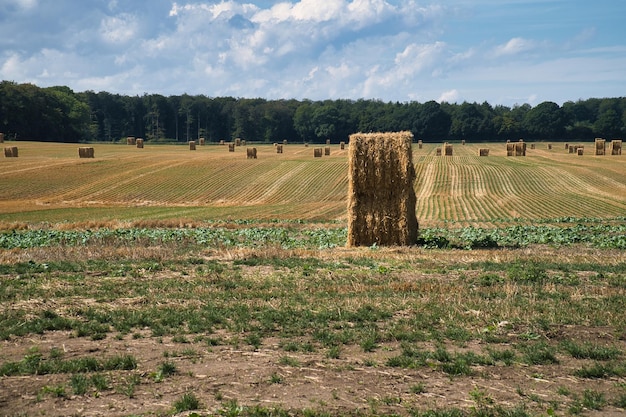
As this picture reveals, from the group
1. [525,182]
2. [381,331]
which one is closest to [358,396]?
[381,331]

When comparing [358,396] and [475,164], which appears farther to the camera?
[475,164]

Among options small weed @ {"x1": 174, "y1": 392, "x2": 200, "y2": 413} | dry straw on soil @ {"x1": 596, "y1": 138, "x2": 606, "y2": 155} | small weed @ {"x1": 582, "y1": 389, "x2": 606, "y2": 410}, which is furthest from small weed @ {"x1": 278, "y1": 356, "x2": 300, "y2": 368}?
dry straw on soil @ {"x1": 596, "y1": 138, "x2": 606, "y2": 155}

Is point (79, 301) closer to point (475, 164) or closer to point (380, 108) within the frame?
point (475, 164)

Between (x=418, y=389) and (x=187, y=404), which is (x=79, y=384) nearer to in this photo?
(x=187, y=404)

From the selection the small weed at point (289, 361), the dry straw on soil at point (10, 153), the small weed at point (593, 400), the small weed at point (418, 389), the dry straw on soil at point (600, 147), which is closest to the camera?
the small weed at point (593, 400)

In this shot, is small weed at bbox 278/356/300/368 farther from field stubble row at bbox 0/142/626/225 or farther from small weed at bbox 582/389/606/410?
field stubble row at bbox 0/142/626/225

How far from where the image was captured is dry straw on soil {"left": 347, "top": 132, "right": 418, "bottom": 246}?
22.8 m

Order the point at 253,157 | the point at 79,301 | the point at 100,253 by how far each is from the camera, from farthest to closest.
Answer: the point at 253,157, the point at 100,253, the point at 79,301

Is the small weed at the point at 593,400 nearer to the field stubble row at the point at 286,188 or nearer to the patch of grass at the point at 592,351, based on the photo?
the patch of grass at the point at 592,351

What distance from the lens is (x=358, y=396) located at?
7.82m

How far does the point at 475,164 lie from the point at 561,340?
6239cm

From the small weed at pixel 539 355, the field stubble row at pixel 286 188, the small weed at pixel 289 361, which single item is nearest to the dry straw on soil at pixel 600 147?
the field stubble row at pixel 286 188

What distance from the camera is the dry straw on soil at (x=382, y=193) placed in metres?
22.8

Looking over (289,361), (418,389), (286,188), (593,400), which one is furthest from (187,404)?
(286,188)
